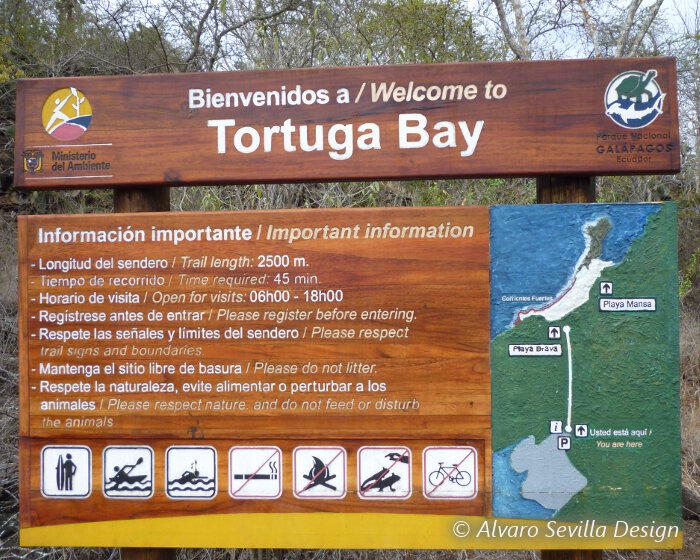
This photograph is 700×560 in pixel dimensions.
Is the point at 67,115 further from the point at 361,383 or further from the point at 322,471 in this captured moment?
the point at 322,471

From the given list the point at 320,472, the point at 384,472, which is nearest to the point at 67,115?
the point at 320,472

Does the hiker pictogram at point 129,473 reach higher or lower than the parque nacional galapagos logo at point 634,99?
lower

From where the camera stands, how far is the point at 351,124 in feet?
9.34

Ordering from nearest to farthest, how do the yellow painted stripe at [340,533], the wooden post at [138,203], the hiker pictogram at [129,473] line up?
the yellow painted stripe at [340,533]
the hiker pictogram at [129,473]
the wooden post at [138,203]

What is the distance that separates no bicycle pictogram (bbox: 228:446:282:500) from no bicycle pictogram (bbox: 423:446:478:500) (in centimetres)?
63

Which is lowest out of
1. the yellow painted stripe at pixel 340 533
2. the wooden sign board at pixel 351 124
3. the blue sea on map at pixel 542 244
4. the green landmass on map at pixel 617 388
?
the yellow painted stripe at pixel 340 533

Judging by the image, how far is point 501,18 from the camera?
1039cm

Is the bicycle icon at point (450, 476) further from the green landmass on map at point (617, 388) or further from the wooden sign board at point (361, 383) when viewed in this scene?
the green landmass on map at point (617, 388)

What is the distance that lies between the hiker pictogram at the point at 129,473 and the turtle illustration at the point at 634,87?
2.50 metres

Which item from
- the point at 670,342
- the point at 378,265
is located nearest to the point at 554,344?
the point at 670,342

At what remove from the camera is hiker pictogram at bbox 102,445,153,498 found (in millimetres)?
2816

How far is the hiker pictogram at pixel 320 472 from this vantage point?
277 centimetres

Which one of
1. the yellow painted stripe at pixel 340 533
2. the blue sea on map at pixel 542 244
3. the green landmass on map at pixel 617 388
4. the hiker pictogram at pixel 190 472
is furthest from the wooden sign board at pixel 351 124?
the yellow painted stripe at pixel 340 533

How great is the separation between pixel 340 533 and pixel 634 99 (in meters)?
2.18
